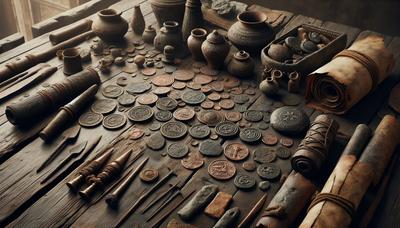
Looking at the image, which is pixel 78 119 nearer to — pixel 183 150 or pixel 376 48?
pixel 183 150

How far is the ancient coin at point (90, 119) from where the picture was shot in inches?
139

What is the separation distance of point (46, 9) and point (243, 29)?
5751 mm

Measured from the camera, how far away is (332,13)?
6730mm

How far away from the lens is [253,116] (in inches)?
143

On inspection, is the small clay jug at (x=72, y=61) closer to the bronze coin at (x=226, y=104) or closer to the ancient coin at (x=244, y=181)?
the bronze coin at (x=226, y=104)

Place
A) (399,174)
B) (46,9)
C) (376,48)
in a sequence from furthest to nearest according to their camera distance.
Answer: (46,9)
(376,48)
(399,174)

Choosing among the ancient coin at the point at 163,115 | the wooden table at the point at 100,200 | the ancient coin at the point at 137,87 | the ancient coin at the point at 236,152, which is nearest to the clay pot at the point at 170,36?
the ancient coin at the point at 137,87

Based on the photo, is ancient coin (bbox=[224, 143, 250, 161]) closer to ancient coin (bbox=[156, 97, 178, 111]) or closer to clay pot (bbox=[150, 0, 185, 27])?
ancient coin (bbox=[156, 97, 178, 111])

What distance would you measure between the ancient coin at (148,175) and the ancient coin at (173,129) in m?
0.41

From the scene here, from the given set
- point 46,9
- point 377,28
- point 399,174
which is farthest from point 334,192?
point 46,9

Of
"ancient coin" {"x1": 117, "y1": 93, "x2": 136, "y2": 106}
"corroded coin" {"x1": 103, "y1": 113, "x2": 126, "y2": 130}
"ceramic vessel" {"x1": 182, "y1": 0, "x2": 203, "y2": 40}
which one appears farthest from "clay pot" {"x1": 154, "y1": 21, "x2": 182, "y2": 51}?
"corroded coin" {"x1": 103, "y1": 113, "x2": 126, "y2": 130}

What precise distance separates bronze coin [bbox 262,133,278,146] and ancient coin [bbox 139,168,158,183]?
94cm

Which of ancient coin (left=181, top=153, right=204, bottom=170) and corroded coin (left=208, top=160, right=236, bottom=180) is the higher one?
corroded coin (left=208, top=160, right=236, bottom=180)

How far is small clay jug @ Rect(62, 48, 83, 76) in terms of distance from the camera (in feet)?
13.5
